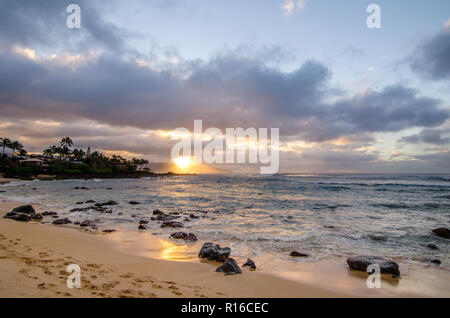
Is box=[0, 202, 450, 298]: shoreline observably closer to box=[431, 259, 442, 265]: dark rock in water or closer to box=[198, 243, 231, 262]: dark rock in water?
box=[198, 243, 231, 262]: dark rock in water

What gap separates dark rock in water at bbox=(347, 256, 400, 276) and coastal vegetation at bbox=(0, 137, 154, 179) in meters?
89.5

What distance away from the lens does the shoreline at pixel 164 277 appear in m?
5.02

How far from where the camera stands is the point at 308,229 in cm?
1343

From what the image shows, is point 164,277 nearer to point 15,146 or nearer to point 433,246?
point 433,246

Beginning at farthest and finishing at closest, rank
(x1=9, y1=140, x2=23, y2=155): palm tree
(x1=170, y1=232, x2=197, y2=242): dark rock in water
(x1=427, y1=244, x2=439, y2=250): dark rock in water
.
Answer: (x1=9, y1=140, x2=23, y2=155): palm tree, (x1=170, y1=232, x2=197, y2=242): dark rock in water, (x1=427, y1=244, x2=439, y2=250): dark rock in water

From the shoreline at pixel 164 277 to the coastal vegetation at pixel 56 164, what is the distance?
270 feet

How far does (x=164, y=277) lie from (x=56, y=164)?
11766 cm

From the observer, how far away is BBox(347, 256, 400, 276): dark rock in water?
7.13 meters

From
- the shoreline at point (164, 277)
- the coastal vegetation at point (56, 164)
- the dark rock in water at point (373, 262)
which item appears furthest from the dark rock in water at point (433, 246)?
the coastal vegetation at point (56, 164)

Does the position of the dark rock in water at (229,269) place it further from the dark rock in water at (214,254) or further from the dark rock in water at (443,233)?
the dark rock in water at (443,233)

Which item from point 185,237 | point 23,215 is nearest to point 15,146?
point 23,215

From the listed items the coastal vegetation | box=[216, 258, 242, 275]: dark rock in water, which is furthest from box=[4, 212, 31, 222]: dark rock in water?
the coastal vegetation

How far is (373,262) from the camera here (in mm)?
7488
